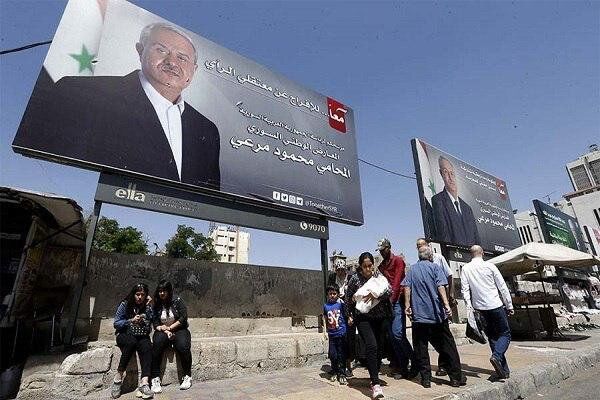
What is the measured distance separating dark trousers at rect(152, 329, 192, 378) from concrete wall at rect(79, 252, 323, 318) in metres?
1.26

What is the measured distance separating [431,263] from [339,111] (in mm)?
5617

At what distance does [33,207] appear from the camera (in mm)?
3723

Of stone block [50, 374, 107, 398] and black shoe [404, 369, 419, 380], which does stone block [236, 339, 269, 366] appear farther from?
black shoe [404, 369, 419, 380]

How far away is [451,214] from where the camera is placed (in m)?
10.7

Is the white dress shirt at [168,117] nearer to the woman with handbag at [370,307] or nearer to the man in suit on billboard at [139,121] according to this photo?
the man in suit on billboard at [139,121]

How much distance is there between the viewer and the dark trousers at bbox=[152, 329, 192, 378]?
358 cm

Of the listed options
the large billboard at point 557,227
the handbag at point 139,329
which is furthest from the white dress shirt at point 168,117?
the large billboard at point 557,227

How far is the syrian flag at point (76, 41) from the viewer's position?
4.23 metres

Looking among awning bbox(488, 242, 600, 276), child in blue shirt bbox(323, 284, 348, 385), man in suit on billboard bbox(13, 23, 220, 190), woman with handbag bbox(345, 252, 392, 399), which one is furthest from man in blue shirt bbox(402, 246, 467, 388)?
awning bbox(488, 242, 600, 276)

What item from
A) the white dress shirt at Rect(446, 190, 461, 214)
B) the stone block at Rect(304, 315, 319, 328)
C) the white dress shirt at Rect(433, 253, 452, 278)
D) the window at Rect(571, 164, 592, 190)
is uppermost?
the window at Rect(571, 164, 592, 190)

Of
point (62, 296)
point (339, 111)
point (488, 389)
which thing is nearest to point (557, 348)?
point (488, 389)

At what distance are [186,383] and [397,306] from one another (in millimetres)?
2797

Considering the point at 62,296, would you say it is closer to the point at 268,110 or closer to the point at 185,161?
the point at 185,161

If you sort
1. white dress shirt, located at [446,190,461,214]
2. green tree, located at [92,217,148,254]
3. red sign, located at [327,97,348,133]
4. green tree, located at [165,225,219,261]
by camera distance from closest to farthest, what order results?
1. red sign, located at [327,97,348,133]
2. white dress shirt, located at [446,190,461,214]
3. green tree, located at [92,217,148,254]
4. green tree, located at [165,225,219,261]
